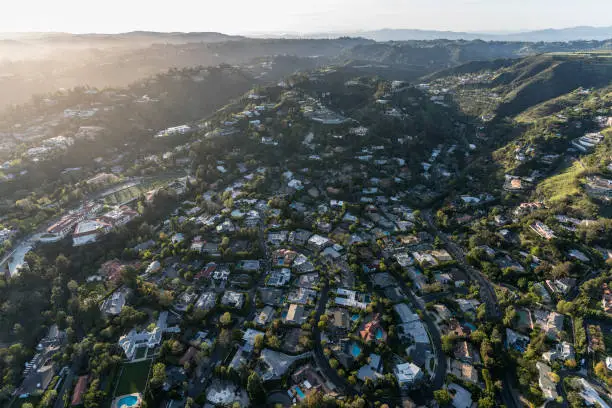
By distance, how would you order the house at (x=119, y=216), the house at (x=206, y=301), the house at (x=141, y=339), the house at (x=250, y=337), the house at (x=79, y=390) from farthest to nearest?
the house at (x=119, y=216) < the house at (x=206, y=301) < the house at (x=250, y=337) < the house at (x=141, y=339) < the house at (x=79, y=390)

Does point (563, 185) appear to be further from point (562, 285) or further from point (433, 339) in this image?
point (433, 339)

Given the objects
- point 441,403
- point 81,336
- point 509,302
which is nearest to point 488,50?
point 509,302

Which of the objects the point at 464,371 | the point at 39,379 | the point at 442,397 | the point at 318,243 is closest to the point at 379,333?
the point at 442,397

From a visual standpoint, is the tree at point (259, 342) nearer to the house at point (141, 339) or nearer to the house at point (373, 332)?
the house at point (141, 339)

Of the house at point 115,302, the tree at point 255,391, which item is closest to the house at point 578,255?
the tree at point 255,391

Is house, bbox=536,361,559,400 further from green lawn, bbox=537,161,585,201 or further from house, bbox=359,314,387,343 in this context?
green lawn, bbox=537,161,585,201

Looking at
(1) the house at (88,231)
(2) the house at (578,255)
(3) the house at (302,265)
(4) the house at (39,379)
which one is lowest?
(4) the house at (39,379)
